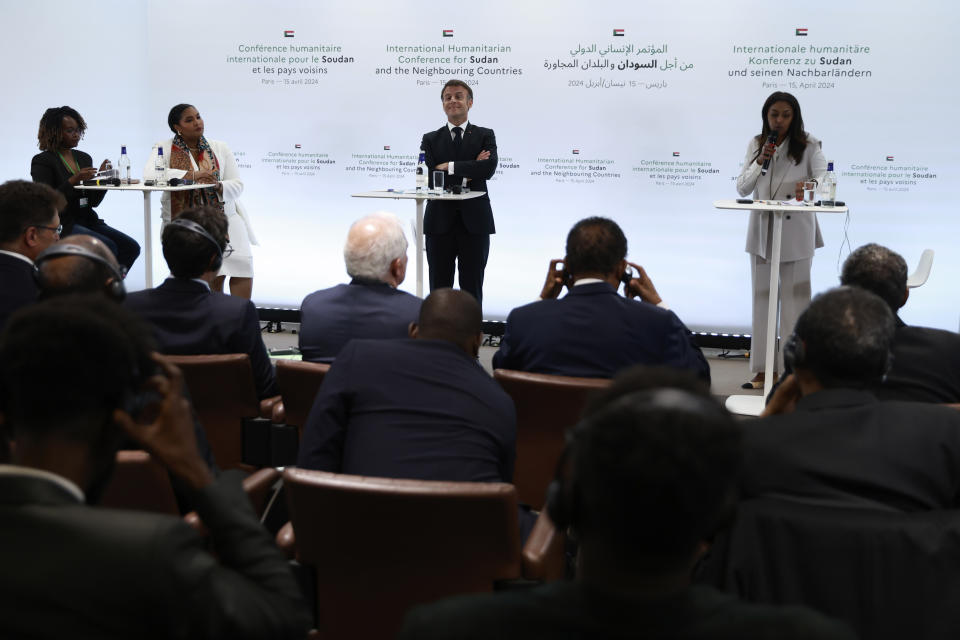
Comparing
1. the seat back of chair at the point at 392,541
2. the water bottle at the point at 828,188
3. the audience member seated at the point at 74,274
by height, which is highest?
the water bottle at the point at 828,188

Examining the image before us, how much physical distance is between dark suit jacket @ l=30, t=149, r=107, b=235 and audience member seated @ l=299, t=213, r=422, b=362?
3.66 meters

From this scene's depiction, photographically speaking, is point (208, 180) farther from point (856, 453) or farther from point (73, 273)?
point (856, 453)

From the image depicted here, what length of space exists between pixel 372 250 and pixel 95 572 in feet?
8.40

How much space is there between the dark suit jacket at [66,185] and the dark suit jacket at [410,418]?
482 centimetres

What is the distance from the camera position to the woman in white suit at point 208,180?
6520 mm

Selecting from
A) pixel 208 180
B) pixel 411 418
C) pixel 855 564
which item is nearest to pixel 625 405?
pixel 855 564

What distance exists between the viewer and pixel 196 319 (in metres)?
3.32

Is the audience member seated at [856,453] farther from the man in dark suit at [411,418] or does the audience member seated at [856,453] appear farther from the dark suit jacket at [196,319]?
the dark suit jacket at [196,319]

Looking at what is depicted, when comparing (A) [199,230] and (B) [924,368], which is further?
(A) [199,230]

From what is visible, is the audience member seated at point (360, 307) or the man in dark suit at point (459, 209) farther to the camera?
the man in dark suit at point (459, 209)

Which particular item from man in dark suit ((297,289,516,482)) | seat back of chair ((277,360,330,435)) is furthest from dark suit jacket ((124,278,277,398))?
man in dark suit ((297,289,516,482))

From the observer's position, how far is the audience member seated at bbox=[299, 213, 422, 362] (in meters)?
3.42

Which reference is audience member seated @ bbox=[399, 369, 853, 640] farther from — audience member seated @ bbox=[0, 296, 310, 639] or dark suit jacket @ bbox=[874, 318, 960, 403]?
dark suit jacket @ bbox=[874, 318, 960, 403]

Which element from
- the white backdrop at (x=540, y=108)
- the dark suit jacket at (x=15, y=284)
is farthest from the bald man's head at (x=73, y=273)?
the white backdrop at (x=540, y=108)
